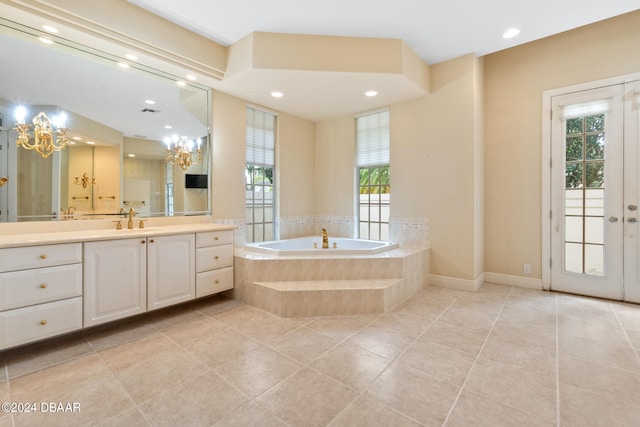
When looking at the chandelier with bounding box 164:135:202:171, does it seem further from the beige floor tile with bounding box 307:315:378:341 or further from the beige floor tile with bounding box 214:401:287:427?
the beige floor tile with bounding box 214:401:287:427

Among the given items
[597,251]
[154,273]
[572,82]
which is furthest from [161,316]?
[572,82]

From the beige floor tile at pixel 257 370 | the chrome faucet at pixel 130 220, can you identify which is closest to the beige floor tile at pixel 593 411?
the beige floor tile at pixel 257 370

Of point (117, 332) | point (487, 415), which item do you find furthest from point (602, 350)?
point (117, 332)

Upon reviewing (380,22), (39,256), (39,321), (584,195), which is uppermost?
(380,22)

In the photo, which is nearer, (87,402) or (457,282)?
(87,402)

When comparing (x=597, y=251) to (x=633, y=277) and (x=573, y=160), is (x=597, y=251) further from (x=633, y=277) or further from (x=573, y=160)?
(x=573, y=160)

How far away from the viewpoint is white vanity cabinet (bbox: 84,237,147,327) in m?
2.20

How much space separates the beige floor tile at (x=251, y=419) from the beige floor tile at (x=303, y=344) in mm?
502

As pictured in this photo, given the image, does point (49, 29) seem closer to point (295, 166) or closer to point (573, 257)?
point (295, 166)

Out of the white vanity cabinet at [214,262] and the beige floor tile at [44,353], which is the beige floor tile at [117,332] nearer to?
the beige floor tile at [44,353]

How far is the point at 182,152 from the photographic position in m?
3.31

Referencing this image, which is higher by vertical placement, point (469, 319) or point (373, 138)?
point (373, 138)

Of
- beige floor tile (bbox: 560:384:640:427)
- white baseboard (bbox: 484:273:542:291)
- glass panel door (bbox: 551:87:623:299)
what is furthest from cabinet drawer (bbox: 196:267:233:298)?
glass panel door (bbox: 551:87:623:299)

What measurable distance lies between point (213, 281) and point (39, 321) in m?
1.34
